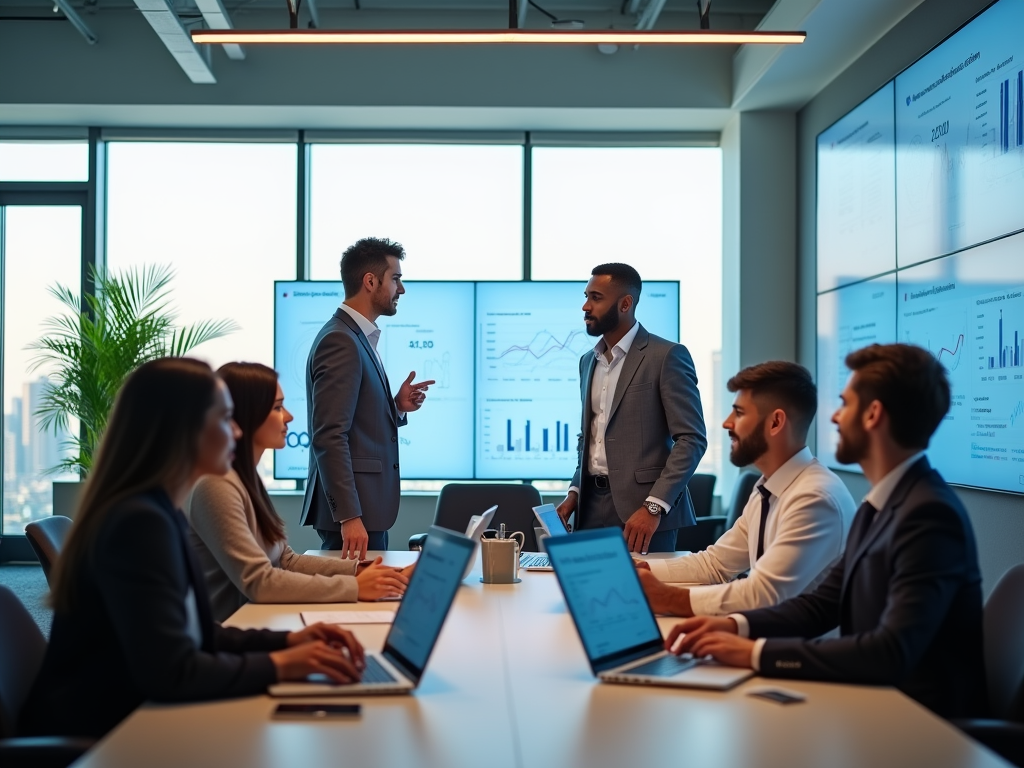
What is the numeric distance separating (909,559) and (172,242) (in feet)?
20.3

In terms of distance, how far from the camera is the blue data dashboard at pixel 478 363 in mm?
6805

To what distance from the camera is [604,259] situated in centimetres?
718

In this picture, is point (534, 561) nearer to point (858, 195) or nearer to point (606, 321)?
point (606, 321)

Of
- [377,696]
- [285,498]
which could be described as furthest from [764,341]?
[377,696]

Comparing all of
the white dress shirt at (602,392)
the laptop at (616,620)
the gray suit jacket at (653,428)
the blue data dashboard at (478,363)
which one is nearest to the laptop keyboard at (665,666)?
the laptop at (616,620)

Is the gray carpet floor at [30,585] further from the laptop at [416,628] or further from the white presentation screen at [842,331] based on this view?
the white presentation screen at [842,331]

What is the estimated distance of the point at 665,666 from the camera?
6.37 feet

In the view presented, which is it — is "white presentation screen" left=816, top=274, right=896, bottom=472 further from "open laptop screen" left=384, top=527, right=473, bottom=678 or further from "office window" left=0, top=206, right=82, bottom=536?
"office window" left=0, top=206, right=82, bottom=536

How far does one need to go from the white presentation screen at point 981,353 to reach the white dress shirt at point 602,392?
1405 mm

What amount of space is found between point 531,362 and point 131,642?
5309mm

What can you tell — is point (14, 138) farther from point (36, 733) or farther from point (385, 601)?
point (36, 733)

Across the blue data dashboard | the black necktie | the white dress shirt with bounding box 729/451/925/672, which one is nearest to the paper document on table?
the white dress shirt with bounding box 729/451/925/672

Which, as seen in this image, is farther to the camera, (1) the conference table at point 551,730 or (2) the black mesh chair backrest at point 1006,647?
(2) the black mesh chair backrest at point 1006,647

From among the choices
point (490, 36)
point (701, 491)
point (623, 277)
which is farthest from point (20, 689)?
point (701, 491)
